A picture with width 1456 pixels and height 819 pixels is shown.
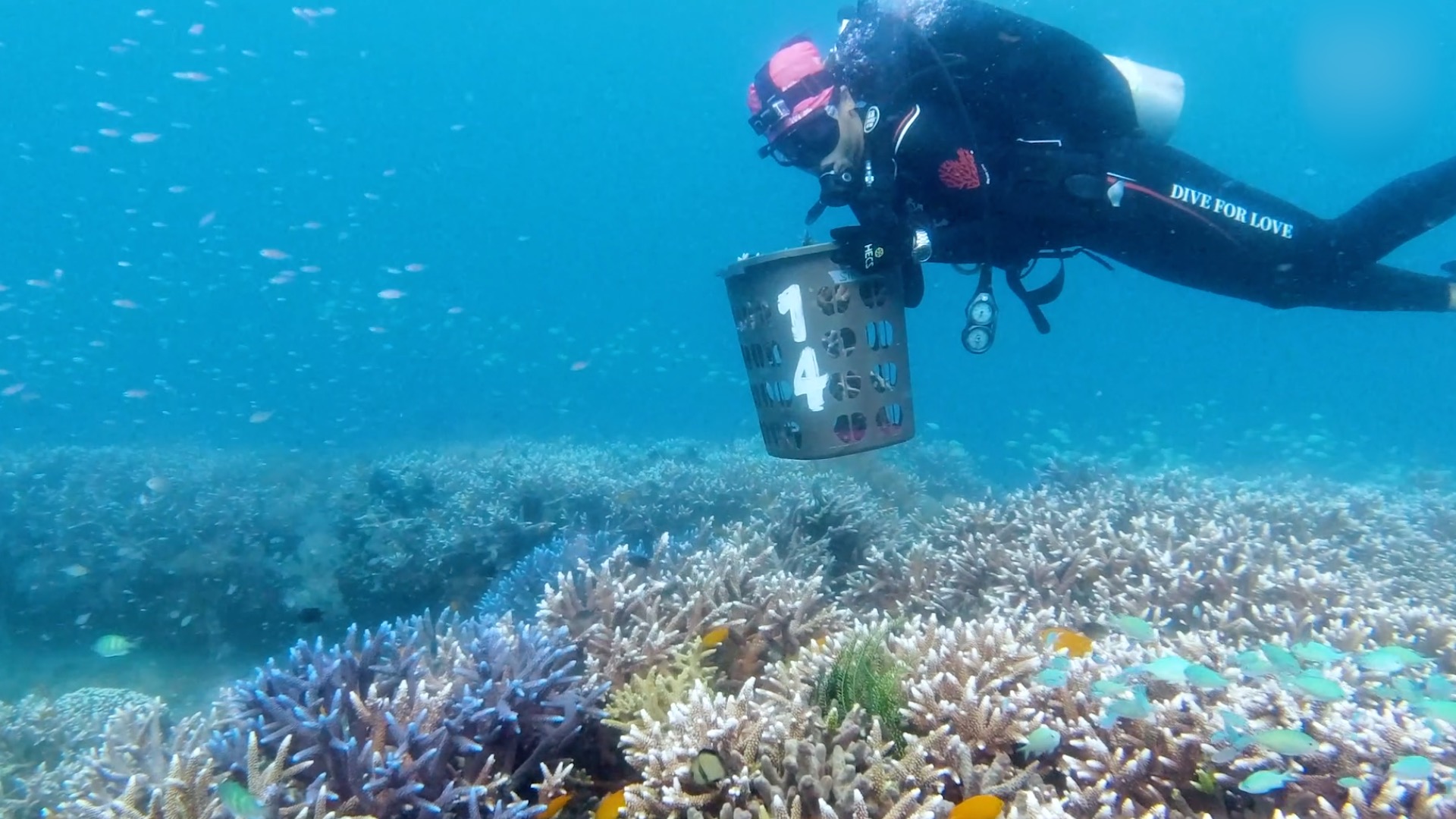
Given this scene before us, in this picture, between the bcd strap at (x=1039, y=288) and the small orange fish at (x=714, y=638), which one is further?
the bcd strap at (x=1039, y=288)

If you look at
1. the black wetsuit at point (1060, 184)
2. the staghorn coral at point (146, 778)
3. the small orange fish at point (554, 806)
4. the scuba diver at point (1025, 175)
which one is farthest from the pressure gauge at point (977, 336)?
the staghorn coral at point (146, 778)

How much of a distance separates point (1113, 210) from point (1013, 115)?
2.95 feet

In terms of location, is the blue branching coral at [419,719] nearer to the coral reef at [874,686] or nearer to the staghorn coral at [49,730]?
the coral reef at [874,686]

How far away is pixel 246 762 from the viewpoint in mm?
3139

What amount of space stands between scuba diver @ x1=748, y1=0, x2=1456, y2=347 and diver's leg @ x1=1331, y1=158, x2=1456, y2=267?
0.01 meters

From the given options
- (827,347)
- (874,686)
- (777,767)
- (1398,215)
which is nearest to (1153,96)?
(1398,215)

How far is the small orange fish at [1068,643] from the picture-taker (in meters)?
3.73

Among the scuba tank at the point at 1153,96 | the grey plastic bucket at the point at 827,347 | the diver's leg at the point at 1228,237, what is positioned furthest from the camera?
the scuba tank at the point at 1153,96

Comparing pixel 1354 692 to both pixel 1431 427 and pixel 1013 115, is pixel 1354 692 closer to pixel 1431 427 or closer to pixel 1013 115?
pixel 1013 115

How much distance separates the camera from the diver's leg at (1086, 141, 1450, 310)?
502cm

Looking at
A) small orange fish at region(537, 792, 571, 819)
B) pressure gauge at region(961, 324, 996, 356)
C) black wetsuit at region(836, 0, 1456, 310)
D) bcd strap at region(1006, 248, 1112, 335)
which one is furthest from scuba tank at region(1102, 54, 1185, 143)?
small orange fish at region(537, 792, 571, 819)

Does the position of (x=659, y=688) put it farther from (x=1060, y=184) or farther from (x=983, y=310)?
(x=1060, y=184)

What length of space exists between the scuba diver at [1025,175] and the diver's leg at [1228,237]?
0.01 m

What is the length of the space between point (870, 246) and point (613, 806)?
10.8 ft
